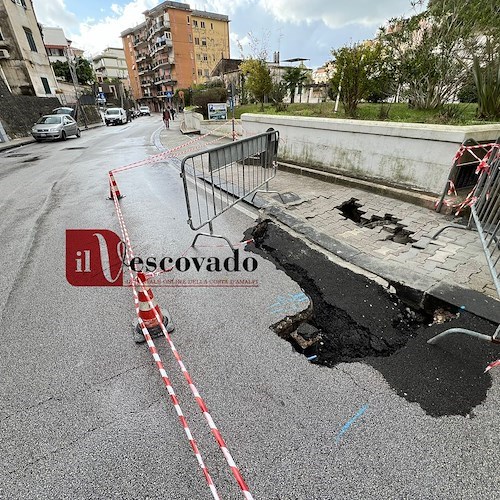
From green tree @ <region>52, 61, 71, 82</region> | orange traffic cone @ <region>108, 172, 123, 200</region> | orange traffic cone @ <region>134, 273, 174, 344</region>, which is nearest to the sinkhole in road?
orange traffic cone @ <region>134, 273, 174, 344</region>

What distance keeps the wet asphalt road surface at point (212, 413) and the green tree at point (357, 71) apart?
7156 mm

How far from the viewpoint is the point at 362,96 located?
8.25 m

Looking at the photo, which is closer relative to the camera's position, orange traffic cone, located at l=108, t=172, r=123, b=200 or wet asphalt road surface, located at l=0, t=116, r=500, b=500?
wet asphalt road surface, located at l=0, t=116, r=500, b=500

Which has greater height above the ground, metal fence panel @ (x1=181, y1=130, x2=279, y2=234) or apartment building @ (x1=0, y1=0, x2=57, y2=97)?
apartment building @ (x1=0, y1=0, x2=57, y2=97)

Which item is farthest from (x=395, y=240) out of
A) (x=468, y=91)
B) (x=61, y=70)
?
(x=61, y=70)

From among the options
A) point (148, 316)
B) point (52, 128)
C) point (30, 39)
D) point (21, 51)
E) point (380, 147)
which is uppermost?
point (30, 39)

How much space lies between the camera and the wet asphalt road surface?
1.72 m

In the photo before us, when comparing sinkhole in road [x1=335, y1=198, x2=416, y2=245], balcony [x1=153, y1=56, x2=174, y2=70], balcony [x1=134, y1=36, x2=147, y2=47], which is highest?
balcony [x1=134, y1=36, x2=147, y2=47]

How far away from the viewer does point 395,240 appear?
14.6ft

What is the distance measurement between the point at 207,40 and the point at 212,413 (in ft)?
259

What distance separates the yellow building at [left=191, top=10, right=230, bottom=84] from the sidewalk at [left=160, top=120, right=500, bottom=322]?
66498mm

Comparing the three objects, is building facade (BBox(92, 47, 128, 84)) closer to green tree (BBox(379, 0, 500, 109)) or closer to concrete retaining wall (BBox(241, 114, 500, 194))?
green tree (BBox(379, 0, 500, 109))

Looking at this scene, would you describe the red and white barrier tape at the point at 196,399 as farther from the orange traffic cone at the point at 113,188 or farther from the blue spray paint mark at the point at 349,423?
the orange traffic cone at the point at 113,188

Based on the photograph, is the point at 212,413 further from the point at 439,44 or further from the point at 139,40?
the point at 139,40
